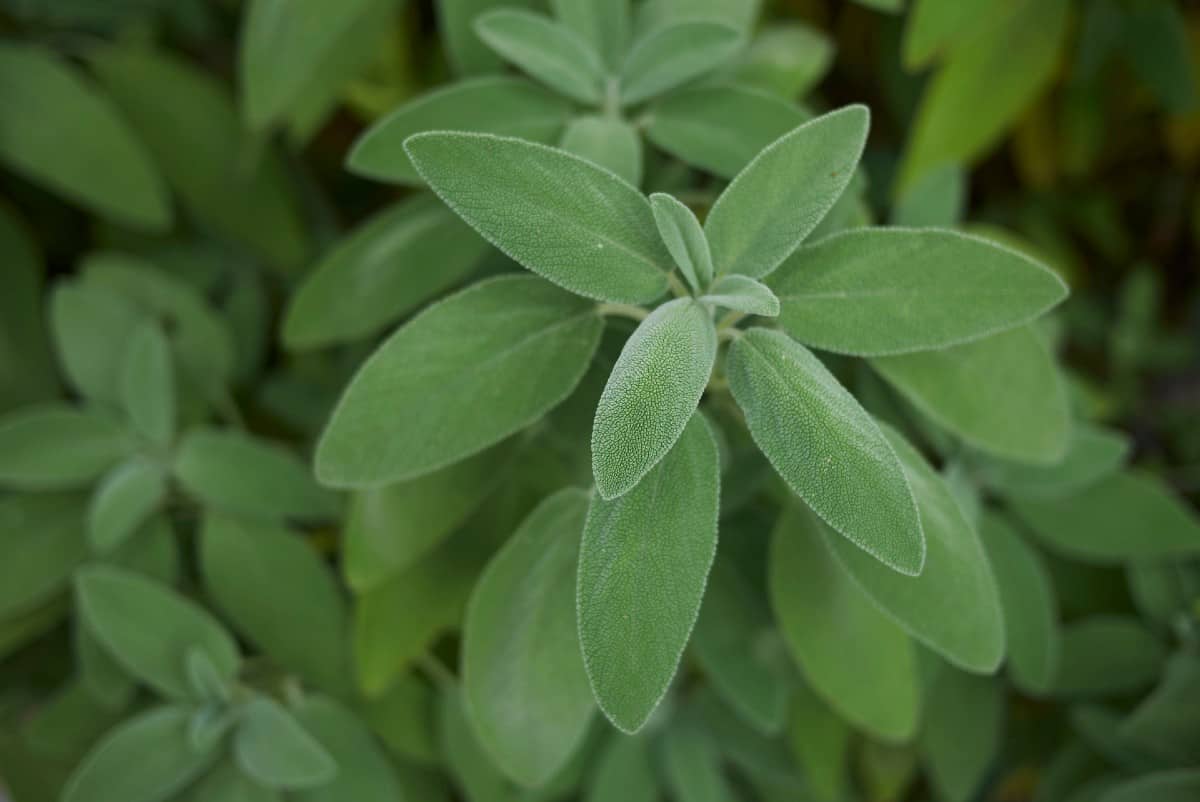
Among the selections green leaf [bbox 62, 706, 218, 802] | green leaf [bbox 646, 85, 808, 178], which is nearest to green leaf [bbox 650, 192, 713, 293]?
green leaf [bbox 646, 85, 808, 178]

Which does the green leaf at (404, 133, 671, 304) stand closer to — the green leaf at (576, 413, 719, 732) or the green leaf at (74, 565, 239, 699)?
the green leaf at (576, 413, 719, 732)

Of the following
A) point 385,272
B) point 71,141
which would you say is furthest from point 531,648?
point 71,141

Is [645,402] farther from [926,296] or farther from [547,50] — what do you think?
[547,50]

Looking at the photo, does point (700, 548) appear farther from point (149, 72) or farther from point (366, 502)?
point (149, 72)

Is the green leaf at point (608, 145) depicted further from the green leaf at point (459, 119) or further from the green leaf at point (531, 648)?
the green leaf at point (531, 648)

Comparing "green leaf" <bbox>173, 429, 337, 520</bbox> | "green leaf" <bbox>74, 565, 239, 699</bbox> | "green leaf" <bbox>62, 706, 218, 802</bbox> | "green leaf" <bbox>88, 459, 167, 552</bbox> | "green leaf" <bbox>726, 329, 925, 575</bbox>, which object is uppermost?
"green leaf" <bbox>726, 329, 925, 575</bbox>
